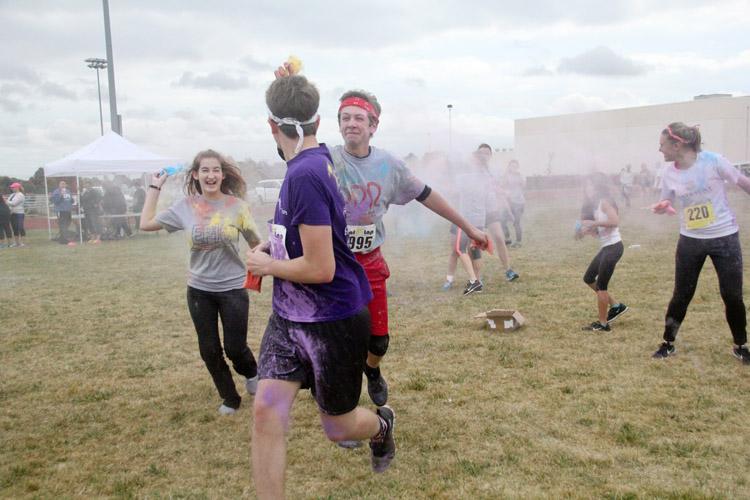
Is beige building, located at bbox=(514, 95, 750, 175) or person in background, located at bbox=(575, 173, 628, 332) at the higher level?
beige building, located at bbox=(514, 95, 750, 175)

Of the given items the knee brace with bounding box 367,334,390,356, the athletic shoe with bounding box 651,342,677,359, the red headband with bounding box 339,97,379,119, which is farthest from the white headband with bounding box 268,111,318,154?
the athletic shoe with bounding box 651,342,677,359

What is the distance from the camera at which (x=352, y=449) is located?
3775 mm

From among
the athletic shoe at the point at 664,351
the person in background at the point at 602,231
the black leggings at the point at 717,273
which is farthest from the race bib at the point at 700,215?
the athletic shoe at the point at 664,351

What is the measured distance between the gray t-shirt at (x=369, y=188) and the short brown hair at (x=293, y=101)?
1308mm

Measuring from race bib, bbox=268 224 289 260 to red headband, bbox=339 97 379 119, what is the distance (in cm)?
152

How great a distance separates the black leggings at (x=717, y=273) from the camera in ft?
16.1

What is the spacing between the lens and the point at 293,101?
2.51 m

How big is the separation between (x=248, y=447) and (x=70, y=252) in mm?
14527

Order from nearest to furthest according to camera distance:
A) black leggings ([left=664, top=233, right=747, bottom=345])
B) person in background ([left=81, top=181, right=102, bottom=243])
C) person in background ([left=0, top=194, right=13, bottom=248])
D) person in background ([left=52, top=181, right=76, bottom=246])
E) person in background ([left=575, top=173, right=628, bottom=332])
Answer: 1. black leggings ([left=664, top=233, right=747, bottom=345])
2. person in background ([left=575, top=173, right=628, bottom=332])
3. person in background ([left=0, top=194, right=13, bottom=248])
4. person in background ([left=52, top=181, right=76, bottom=246])
5. person in background ([left=81, top=181, right=102, bottom=243])

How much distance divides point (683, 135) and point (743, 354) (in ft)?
6.20

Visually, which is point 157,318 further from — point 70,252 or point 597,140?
point 597,140

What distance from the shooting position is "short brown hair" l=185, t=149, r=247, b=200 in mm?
4434

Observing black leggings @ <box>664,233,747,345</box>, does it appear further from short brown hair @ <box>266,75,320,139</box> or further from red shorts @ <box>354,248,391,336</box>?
short brown hair @ <box>266,75,320,139</box>

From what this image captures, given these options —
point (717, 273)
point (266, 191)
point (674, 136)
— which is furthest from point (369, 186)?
point (266, 191)
